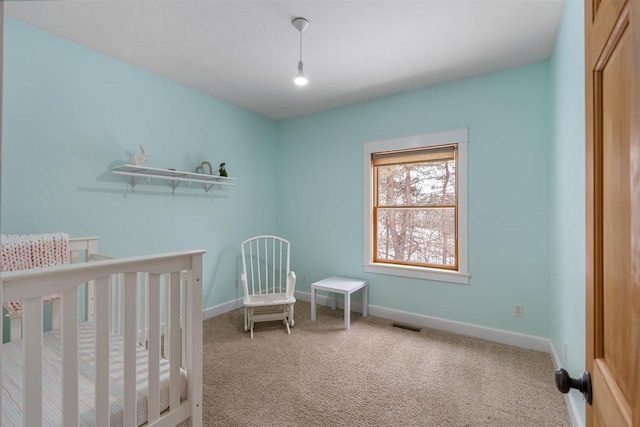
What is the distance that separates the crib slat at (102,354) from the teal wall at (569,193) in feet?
7.07

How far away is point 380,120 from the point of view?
12.0 ft

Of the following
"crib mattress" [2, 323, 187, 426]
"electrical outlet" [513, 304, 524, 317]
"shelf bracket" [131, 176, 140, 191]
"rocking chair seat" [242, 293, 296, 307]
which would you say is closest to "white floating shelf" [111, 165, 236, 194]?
"shelf bracket" [131, 176, 140, 191]

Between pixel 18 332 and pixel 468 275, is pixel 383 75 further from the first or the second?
pixel 18 332

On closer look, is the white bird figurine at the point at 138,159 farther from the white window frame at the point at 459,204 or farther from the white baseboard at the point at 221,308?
the white window frame at the point at 459,204

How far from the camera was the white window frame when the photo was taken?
10.3 ft

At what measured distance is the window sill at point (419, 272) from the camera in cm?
317

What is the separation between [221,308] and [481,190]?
304 centimetres

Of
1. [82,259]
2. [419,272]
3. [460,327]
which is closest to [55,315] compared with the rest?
[82,259]

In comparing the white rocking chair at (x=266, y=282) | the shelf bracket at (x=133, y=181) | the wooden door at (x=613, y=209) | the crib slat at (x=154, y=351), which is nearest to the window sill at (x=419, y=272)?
the white rocking chair at (x=266, y=282)

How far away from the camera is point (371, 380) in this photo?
2.34m

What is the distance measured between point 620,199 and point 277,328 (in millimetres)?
3089

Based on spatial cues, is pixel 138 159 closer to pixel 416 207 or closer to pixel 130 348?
pixel 130 348

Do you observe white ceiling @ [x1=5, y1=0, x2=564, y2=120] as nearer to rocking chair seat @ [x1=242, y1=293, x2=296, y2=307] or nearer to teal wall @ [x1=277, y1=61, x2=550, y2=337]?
teal wall @ [x1=277, y1=61, x2=550, y2=337]

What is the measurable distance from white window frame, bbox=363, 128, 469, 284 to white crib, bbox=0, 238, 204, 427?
2.41 m
